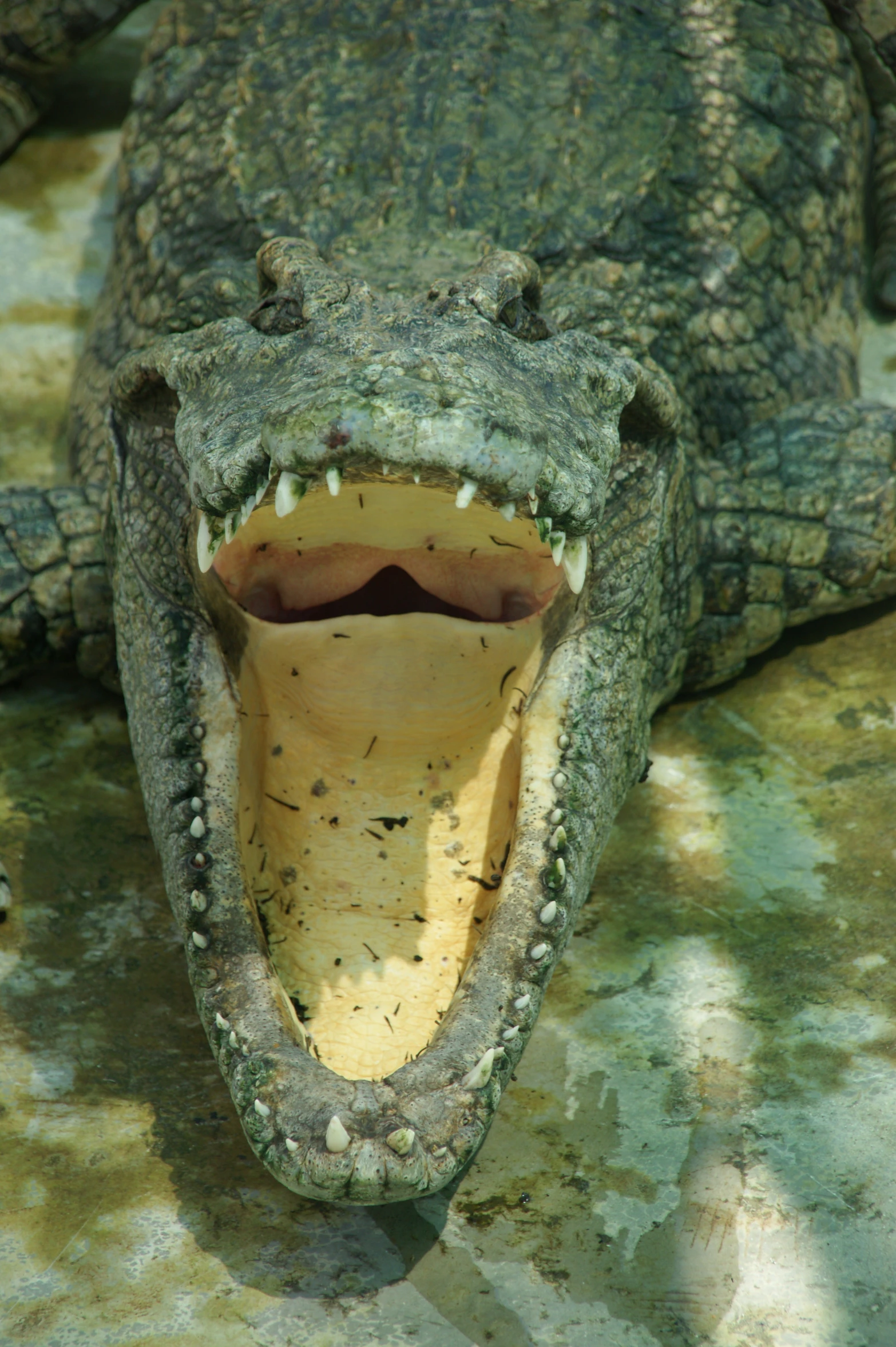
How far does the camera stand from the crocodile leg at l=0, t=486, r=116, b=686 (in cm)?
387

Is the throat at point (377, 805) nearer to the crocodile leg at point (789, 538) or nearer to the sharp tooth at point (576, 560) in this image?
the sharp tooth at point (576, 560)

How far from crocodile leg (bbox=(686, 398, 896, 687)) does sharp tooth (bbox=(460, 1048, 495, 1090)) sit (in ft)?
6.37

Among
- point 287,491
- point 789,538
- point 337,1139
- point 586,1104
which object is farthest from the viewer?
point 789,538

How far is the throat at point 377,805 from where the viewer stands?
2570mm

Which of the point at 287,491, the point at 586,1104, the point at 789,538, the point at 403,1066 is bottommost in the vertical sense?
the point at 586,1104

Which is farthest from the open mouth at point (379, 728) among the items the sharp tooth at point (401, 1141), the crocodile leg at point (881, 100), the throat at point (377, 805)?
the crocodile leg at point (881, 100)

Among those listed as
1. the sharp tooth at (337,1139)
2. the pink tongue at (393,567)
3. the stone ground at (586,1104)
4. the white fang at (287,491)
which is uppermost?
the white fang at (287,491)

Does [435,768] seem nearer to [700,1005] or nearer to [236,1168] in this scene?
[700,1005]

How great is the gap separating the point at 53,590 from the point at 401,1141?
7.91 feet

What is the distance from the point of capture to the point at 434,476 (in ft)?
7.23

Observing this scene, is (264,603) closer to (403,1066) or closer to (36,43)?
(403,1066)

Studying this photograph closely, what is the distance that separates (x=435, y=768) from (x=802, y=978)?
95 centimetres

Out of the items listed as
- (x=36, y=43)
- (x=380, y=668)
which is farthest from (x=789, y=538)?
(x=36, y=43)

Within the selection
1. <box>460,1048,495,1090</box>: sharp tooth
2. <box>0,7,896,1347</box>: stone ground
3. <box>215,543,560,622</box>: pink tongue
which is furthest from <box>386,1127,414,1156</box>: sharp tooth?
<box>215,543,560,622</box>: pink tongue
